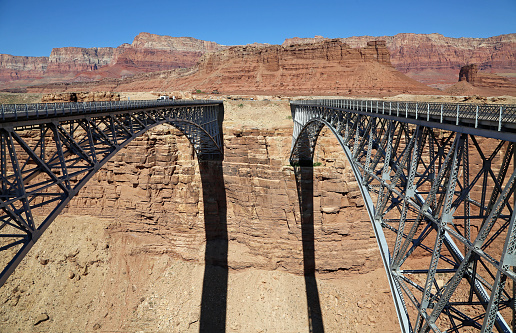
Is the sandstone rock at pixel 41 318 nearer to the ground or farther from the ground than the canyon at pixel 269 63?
nearer to the ground

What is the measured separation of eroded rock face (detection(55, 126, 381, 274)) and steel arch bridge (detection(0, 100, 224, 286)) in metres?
2.95

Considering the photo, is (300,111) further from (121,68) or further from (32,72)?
(32,72)

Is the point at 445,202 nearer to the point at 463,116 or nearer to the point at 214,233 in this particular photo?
the point at 463,116

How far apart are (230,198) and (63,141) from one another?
21.5 meters

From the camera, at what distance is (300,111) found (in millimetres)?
29000

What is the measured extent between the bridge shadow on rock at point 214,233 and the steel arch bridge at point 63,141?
5.60 ft

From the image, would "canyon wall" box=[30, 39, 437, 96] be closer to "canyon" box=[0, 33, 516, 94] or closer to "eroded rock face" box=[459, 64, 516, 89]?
"canyon" box=[0, 33, 516, 94]

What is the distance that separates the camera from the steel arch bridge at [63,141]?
30.3ft

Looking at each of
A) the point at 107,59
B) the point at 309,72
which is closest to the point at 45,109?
the point at 309,72

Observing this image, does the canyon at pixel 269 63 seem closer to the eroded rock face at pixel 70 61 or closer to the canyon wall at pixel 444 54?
the canyon wall at pixel 444 54

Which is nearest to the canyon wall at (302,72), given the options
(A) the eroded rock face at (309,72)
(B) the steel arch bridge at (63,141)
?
(A) the eroded rock face at (309,72)

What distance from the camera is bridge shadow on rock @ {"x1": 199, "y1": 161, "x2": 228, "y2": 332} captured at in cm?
2861

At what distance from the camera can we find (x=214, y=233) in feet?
107

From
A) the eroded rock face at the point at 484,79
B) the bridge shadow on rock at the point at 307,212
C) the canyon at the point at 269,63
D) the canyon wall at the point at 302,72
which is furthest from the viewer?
the eroded rock face at the point at 484,79
